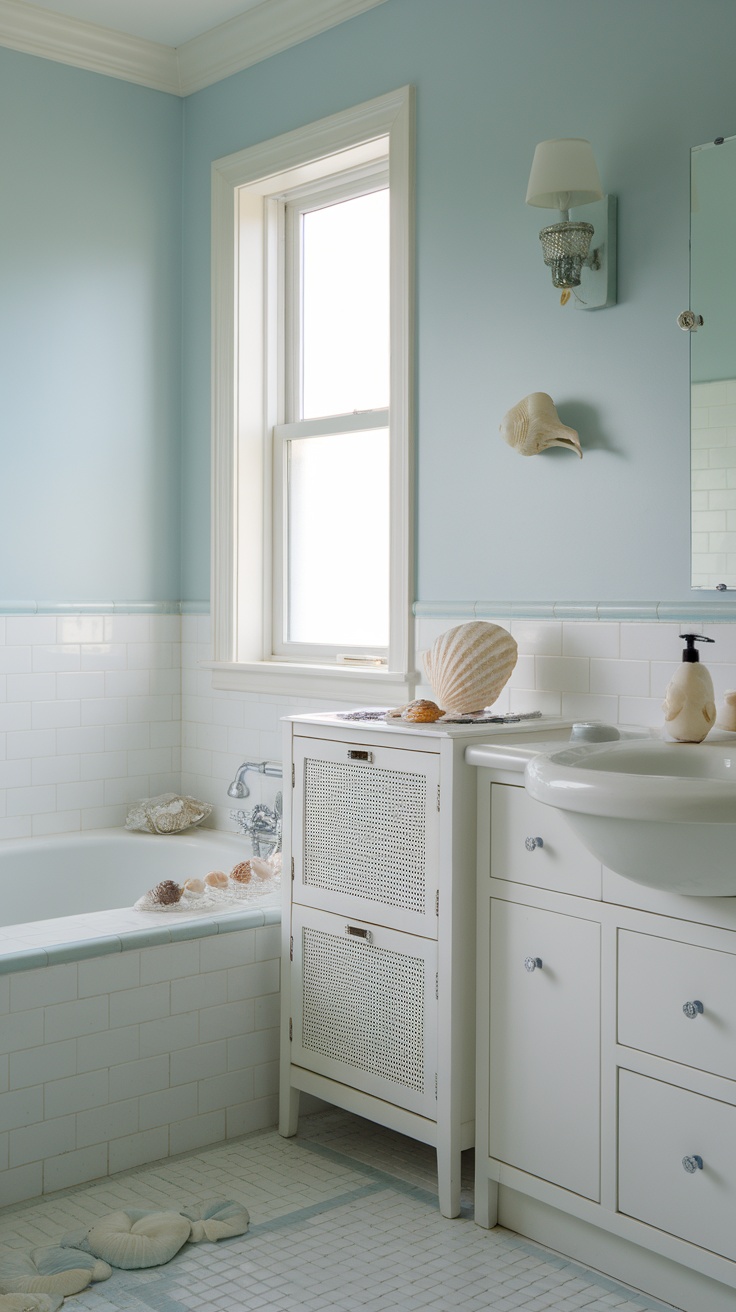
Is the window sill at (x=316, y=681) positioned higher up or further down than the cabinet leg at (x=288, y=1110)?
higher up

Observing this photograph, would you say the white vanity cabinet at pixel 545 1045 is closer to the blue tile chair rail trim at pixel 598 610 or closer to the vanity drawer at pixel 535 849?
the vanity drawer at pixel 535 849

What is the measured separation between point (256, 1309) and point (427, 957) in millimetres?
673

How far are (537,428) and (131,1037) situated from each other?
155cm

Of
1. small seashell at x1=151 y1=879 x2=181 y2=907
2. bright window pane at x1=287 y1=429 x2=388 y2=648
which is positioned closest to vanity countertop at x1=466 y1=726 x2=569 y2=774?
small seashell at x1=151 y1=879 x2=181 y2=907

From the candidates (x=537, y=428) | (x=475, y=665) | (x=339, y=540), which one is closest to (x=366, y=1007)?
(x=475, y=665)

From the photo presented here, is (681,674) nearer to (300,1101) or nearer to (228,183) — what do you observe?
(300,1101)

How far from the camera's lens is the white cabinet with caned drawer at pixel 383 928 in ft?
7.61

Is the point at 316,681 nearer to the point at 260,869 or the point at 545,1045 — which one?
the point at 260,869

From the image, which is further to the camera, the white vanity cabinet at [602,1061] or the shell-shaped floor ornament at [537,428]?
the shell-shaped floor ornament at [537,428]

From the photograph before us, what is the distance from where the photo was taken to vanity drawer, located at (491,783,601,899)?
2.10 meters

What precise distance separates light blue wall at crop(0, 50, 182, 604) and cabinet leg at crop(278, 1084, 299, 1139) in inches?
63.9

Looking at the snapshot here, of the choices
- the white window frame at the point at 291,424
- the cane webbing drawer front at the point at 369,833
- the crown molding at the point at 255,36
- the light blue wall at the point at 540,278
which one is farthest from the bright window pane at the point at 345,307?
the cane webbing drawer front at the point at 369,833

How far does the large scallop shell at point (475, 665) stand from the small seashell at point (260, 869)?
2.31ft

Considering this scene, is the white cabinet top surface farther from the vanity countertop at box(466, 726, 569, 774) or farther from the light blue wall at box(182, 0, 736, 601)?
the light blue wall at box(182, 0, 736, 601)
